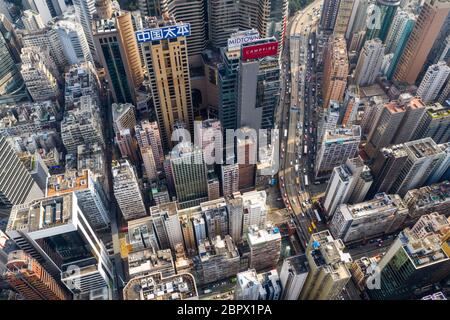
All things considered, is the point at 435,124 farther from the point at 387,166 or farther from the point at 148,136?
the point at 148,136

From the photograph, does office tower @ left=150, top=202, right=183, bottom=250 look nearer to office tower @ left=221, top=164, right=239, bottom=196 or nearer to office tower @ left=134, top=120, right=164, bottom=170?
office tower @ left=221, top=164, right=239, bottom=196

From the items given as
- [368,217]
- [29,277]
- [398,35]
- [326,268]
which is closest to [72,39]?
[29,277]

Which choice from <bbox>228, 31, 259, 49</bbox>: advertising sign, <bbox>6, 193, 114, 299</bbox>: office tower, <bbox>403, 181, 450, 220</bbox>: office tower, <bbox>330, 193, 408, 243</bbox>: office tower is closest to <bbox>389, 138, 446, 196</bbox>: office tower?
<bbox>403, 181, 450, 220</bbox>: office tower

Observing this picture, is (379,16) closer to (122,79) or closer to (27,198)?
(122,79)

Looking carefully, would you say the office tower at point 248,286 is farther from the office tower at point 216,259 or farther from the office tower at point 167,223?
the office tower at point 167,223

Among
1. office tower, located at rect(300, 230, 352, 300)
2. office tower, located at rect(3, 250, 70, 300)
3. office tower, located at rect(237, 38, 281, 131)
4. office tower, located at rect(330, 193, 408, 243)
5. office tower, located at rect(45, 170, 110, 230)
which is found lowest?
office tower, located at rect(300, 230, 352, 300)

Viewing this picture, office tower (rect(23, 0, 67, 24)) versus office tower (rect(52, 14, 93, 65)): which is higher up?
office tower (rect(23, 0, 67, 24))
